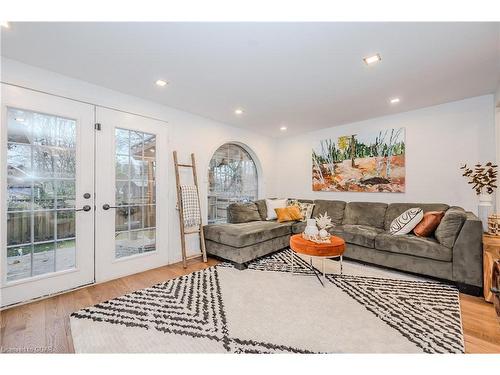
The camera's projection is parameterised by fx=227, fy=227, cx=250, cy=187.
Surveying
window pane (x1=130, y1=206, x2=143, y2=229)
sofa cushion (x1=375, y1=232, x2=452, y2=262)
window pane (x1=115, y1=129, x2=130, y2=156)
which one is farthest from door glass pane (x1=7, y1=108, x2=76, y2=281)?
sofa cushion (x1=375, y1=232, x2=452, y2=262)

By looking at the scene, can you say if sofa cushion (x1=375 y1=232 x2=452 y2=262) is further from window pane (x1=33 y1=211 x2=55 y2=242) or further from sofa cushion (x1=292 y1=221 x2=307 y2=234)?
window pane (x1=33 y1=211 x2=55 y2=242)

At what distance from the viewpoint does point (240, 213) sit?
165 inches

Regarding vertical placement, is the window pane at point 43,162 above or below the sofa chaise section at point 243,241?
above

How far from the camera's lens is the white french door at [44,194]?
7.11 ft

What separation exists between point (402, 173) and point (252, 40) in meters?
3.26

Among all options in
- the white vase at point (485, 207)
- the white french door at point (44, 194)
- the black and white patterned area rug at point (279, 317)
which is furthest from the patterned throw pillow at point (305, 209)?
the white french door at point (44, 194)

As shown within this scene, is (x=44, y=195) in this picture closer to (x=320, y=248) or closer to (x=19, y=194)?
(x=19, y=194)

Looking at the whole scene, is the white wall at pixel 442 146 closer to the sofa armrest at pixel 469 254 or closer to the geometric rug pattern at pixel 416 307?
the sofa armrest at pixel 469 254

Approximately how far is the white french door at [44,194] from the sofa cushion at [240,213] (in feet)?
7.04

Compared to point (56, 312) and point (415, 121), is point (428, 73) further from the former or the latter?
point (56, 312)

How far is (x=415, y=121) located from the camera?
3.62 metres
